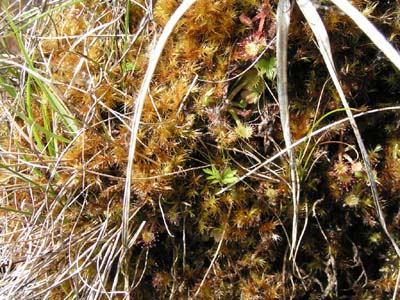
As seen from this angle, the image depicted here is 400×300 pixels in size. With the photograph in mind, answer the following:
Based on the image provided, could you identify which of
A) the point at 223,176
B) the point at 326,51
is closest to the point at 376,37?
the point at 326,51

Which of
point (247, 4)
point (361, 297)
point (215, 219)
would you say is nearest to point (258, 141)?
point (215, 219)

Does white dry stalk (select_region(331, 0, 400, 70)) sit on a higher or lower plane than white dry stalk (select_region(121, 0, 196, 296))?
higher

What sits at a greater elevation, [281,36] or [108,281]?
[281,36]

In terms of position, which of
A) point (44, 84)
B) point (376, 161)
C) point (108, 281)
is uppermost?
point (376, 161)

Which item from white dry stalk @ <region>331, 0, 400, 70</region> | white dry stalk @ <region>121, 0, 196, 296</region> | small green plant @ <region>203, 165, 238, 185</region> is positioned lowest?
small green plant @ <region>203, 165, 238, 185</region>

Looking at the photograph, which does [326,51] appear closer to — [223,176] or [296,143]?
[296,143]

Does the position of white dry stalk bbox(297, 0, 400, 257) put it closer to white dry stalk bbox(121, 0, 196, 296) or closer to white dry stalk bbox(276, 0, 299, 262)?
white dry stalk bbox(276, 0, 299, 262)

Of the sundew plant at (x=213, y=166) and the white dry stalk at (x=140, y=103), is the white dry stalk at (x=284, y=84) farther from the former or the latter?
the white dry stalk at (x=140, y=103)

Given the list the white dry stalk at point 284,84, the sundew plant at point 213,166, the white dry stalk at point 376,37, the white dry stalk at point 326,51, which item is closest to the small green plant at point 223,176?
the sundew plant at point 213,166

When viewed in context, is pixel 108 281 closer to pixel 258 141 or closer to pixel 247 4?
pixel 258 141

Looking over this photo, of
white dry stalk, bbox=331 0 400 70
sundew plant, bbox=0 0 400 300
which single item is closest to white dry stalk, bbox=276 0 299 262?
sundew plant, bbox=0 0 400 300
